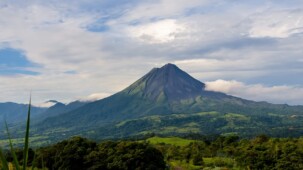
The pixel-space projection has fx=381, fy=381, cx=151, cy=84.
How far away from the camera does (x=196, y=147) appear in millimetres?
96500

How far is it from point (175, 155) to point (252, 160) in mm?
19983

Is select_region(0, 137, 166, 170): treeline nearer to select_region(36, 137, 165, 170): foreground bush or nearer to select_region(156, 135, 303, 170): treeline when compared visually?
select_region(36, 137, 165, 170): foreground bush

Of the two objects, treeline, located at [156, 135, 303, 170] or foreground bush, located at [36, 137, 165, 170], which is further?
treeline, located at [156, 135, 303, 170]

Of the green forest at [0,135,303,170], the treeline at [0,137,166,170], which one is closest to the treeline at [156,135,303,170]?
the green forest at [0,135,303,170]

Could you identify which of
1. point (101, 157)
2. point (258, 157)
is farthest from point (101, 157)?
point (258, 157)

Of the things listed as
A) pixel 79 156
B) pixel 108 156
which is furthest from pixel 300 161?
pixel 79 156

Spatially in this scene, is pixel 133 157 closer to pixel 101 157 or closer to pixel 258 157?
pixel 101 157

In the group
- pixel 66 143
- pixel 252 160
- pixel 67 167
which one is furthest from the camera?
pixel 252 160

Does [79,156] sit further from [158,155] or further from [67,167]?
[158,155]

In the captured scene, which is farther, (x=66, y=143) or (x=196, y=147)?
(x=196, y=147)

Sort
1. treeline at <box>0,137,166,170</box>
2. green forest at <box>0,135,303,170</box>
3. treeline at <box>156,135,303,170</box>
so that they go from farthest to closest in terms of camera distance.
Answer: treeline at <box>156,135,303,170</box> < green forest at <box>0,135,303,170</box> < treeline at <box>0,137,166,170</box>

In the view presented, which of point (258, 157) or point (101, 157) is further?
point (258, 157)

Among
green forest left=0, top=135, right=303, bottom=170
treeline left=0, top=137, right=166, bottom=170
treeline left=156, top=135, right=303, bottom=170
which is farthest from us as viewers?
treeline left=156, top=135, right=303, bottom=170

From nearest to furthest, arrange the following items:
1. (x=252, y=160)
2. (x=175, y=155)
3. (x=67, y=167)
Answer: (x=67, y=167) → (x=252, y=160) → (x=175, y=155)
